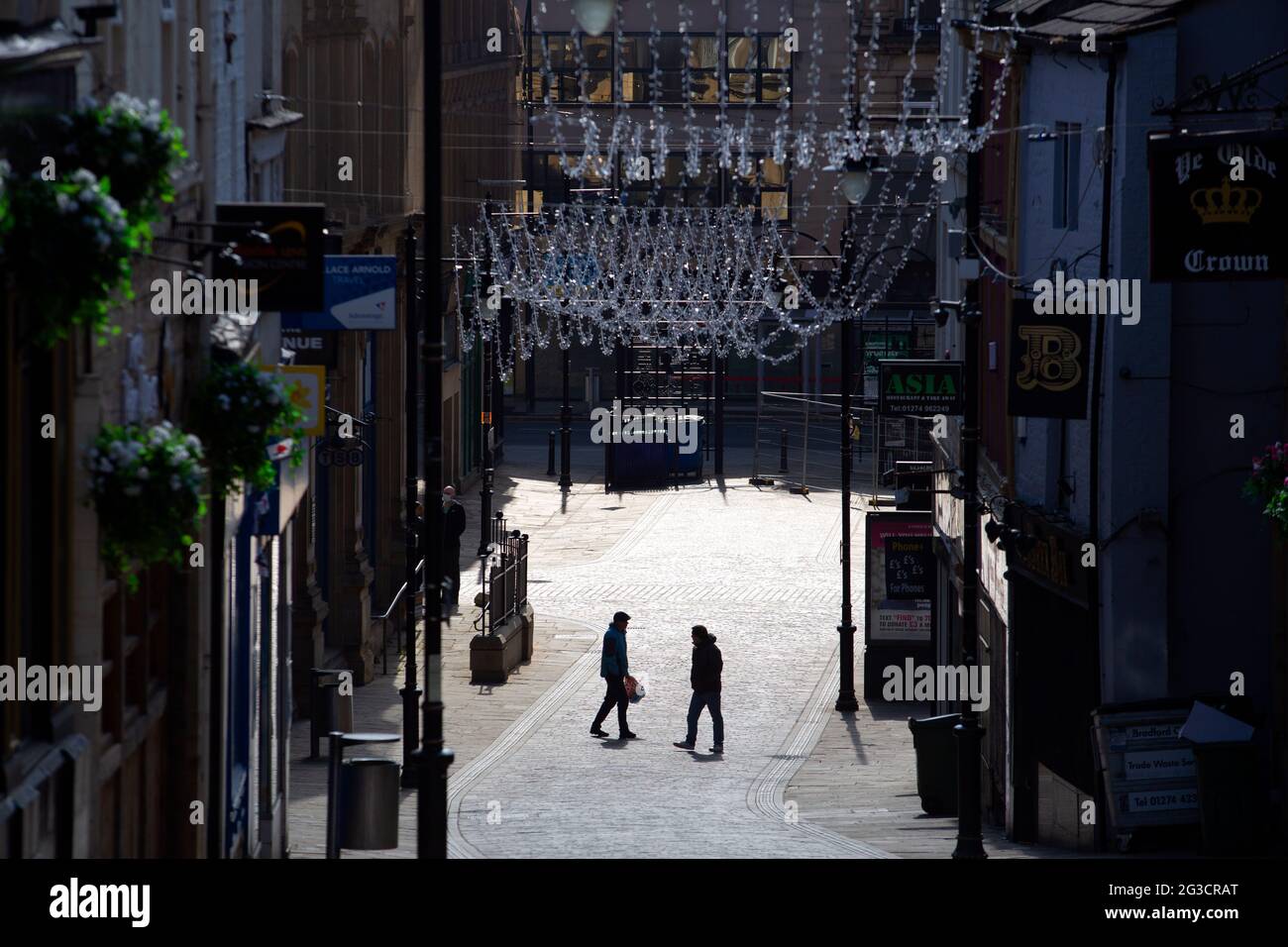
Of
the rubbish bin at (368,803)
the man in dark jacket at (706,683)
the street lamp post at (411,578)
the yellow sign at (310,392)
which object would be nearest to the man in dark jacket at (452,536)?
the street lamp post at (411,578)

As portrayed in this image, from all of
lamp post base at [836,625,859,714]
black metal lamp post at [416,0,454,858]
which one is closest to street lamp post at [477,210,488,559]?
lamp post base at [836,625,859,714]

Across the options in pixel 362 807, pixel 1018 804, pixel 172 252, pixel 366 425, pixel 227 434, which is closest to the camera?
pixel 227 434

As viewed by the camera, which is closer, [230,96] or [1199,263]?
[1199,263]

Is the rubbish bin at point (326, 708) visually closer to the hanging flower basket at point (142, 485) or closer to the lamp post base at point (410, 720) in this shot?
the lamp post base at point (410, 720)

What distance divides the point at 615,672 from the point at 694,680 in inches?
38.1

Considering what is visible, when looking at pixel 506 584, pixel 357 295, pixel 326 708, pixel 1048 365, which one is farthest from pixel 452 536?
pixel 1048 365

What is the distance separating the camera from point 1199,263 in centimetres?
1394

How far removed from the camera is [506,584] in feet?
95.8

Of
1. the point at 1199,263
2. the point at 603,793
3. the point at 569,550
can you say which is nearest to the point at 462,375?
the point at 569,550

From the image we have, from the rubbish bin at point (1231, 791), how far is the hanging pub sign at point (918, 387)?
29.0ft

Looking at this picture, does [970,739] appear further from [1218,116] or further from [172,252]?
[172,252]

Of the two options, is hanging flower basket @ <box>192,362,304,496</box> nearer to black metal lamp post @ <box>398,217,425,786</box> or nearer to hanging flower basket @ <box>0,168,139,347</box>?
hanging flower basket @ <box>0,168,139,347</box>

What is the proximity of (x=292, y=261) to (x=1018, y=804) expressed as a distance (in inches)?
425

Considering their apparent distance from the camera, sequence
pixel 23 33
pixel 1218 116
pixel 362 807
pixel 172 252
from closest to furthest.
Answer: pixel 23 33 → pixel 172 252 → pixel 362 807 → pixel 1218 116
